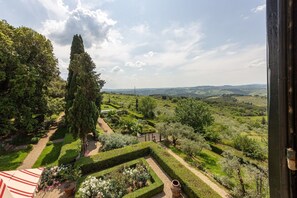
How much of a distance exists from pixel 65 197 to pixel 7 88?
43.5 feet

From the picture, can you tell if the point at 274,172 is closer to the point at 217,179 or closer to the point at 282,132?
the point at 282,132

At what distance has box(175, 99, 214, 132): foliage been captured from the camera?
24.3m

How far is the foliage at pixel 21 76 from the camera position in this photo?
1506 centimetres

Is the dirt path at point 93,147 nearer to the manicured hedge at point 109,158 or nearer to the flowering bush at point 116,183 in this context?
the manicured hedge at point 109,158

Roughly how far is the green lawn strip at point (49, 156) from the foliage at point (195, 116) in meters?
16.9

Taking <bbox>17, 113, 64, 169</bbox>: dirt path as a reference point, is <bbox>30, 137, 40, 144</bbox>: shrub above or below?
above

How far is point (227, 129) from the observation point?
26844 mm

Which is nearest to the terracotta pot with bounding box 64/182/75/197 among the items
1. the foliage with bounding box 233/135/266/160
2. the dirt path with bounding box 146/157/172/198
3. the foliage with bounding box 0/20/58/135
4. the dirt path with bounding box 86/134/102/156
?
the dirt path with bounding box 146/157/172/198

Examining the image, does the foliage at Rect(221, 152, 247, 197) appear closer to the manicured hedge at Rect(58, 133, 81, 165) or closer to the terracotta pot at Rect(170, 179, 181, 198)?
the terracotta pot at Rect(170, 179, 181, 198)

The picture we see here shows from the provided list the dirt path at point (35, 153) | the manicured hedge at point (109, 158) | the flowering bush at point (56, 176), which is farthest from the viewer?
the dirt path at point (35, 153)

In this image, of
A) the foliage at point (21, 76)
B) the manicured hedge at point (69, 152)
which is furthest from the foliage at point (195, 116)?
the foliage at point (21, 76)

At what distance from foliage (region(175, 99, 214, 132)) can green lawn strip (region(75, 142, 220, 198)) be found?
34.4 feet

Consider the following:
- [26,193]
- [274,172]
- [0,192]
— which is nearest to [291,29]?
[274,172]

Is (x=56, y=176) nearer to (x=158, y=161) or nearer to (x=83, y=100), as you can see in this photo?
(x=83, y=100)
